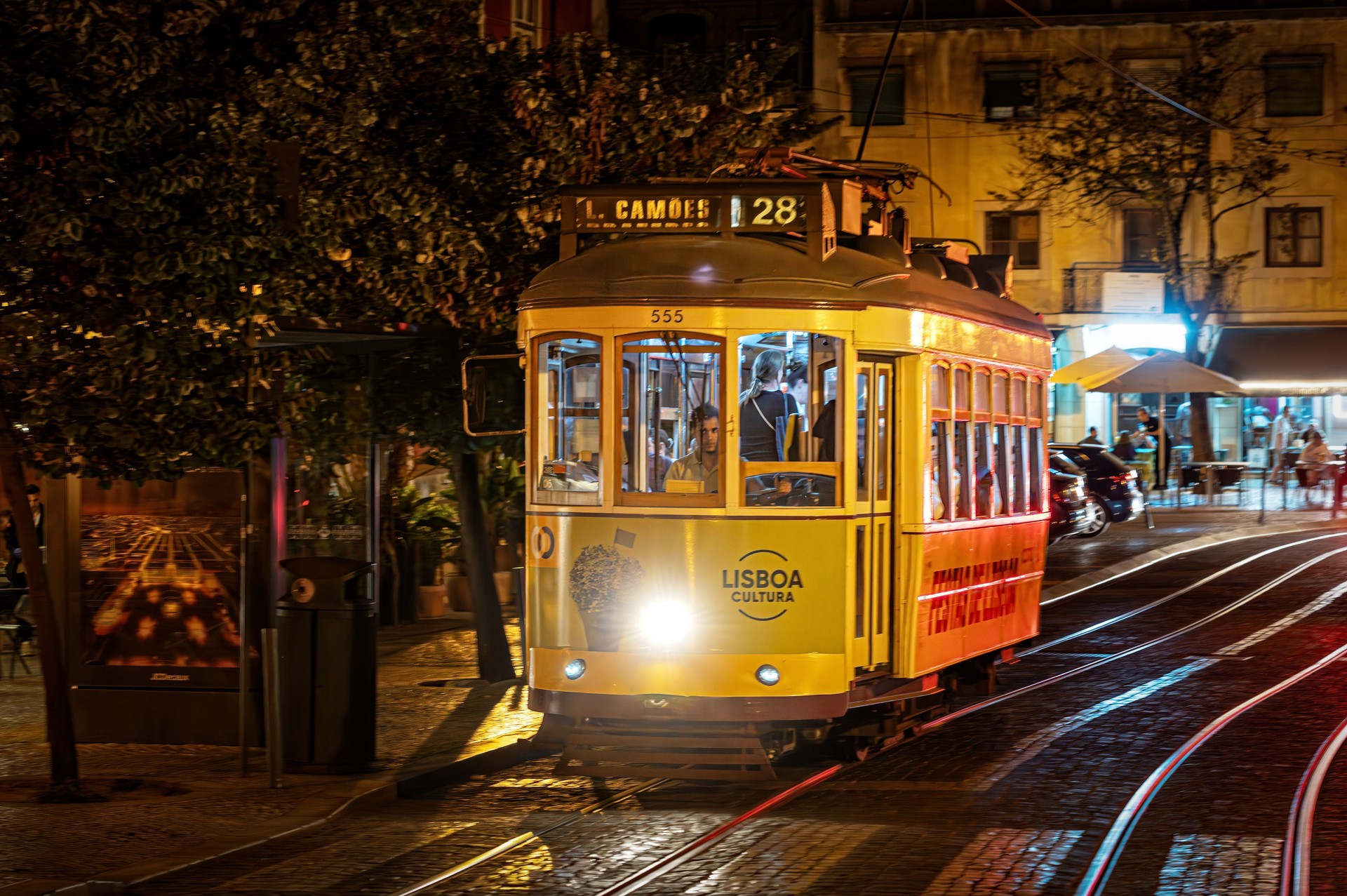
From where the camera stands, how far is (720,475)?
9.45m

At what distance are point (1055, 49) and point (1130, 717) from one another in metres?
30.1

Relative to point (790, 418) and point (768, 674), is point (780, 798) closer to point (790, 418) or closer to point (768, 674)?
point (768, 674)

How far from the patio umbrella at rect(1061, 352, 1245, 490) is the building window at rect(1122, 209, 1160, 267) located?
9.90 metres

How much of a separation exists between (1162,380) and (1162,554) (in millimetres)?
6363

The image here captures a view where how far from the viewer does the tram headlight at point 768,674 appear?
9.39 metres

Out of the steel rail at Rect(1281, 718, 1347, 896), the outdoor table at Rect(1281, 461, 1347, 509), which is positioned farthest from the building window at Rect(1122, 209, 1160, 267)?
the steel rail at Rect(1281, 718, 1347, 896)

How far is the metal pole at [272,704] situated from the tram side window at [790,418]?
2.59m

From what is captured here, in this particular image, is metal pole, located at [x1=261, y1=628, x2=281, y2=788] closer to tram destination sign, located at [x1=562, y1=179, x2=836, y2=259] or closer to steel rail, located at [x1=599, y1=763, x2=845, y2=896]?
steel rail, located at [x1=599, y1=763, x2=845, y2=896]

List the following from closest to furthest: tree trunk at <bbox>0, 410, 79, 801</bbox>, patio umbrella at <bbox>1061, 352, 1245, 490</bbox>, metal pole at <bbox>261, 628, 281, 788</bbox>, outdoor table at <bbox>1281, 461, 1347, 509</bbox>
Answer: tree trunk at <bbox>0, 410, 79, 801</bbox>
metal pole at <bbox>261, 628, 281, 788</bbox>
outdoor table at <bbox>1281, 461, 1347, 509</bbox>
patio umbrella at <bbox>1061, 352, 1245, 490</bbox>

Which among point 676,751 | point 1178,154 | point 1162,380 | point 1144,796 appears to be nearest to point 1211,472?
point 1162,380

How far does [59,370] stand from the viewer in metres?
9.77

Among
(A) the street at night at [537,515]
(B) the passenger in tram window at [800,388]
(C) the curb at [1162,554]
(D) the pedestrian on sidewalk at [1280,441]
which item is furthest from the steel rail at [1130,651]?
(D) the pedestrian on sidewalk at [1280,441]

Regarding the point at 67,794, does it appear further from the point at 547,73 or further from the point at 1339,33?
the point at 1339,33

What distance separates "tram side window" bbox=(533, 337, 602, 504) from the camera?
966 cm
